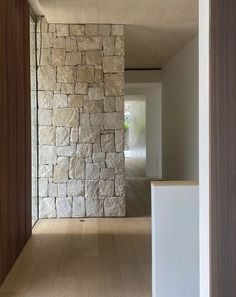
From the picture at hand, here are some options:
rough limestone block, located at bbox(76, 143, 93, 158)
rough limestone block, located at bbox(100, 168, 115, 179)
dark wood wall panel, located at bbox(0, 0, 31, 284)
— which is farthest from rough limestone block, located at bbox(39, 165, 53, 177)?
dark wood wall panel, located at bbox(0, 0, 31, 284)

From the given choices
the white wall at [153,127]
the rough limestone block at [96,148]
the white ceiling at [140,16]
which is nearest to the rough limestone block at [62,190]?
the rough limestone block at [96,148]

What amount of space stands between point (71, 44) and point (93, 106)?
2.92 ft

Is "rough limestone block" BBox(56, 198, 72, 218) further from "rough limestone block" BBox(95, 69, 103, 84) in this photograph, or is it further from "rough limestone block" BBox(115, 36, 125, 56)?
"rough limestone block" BBox(115, 36, 125, 56)

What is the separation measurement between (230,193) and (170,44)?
556 cm

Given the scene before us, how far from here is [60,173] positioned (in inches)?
221

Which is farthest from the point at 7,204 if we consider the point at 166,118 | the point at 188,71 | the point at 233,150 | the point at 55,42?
the point at 166,118

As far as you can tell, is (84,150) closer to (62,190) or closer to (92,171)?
(92,171)

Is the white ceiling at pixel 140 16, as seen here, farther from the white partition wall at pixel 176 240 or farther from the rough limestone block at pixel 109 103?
the white partition wall at pixel 176 240

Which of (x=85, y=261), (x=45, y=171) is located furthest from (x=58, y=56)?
(x=85, y=261)

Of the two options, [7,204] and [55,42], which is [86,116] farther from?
[7,204]

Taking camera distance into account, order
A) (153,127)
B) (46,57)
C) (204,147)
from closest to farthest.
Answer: (204,147) → (46,57) → (153,127)

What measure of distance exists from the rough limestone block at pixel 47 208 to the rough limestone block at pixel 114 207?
2.33ft

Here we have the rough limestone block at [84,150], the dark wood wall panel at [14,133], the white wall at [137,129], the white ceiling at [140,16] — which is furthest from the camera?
the white wall at [137,129]

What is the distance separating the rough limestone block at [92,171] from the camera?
18.5 feet
